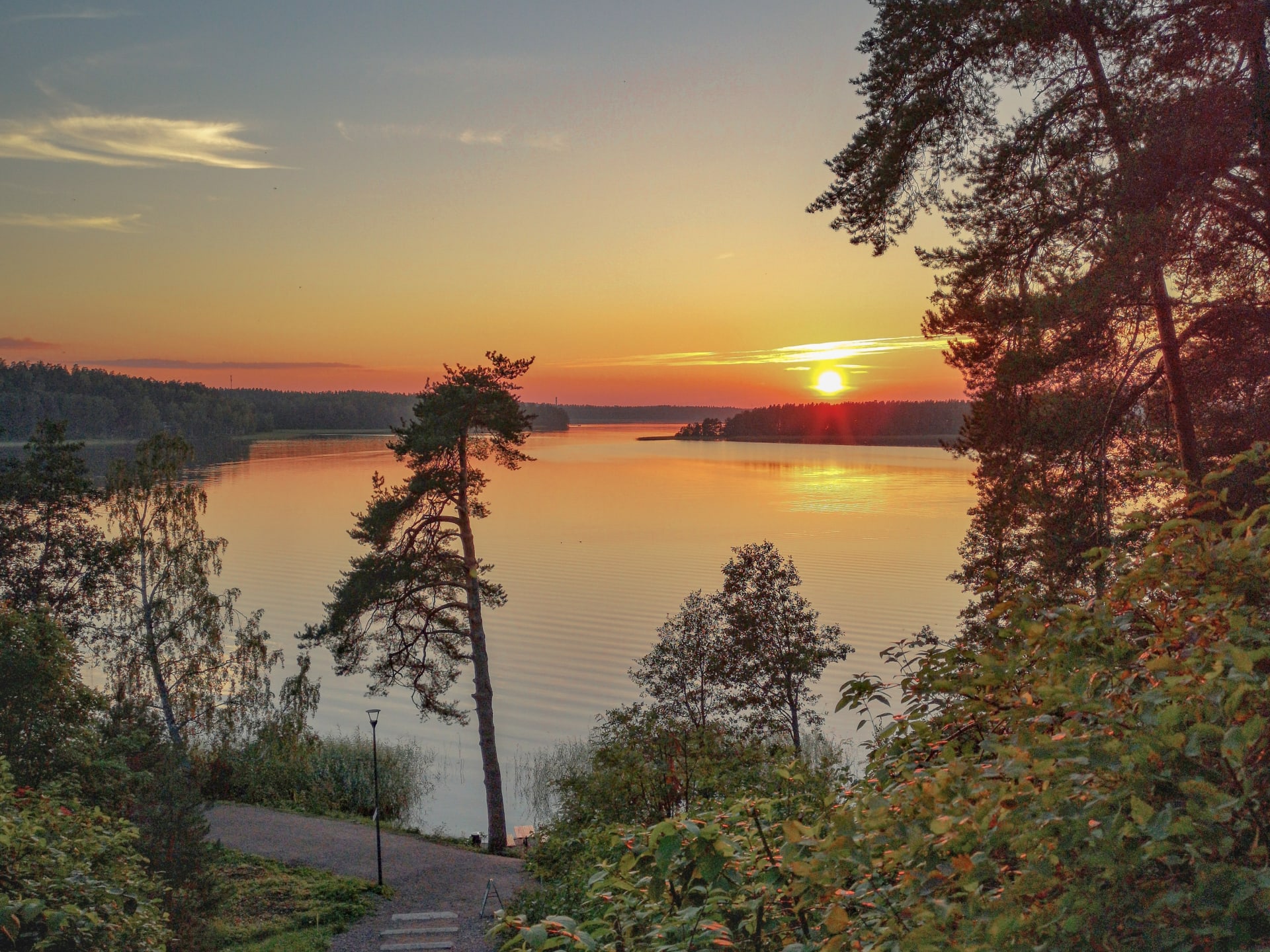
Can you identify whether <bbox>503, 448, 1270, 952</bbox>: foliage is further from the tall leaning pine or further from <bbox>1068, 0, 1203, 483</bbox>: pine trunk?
the tall leaning pine

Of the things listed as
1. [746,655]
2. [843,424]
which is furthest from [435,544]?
[843,424]

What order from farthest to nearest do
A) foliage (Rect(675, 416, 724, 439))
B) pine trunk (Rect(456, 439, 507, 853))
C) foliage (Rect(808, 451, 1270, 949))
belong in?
foliage (Rect(675, 416, 724, 439))
pine trunk (Rect(456, 439, 507, 853))
foliage (Rect(808, 451, 1270, 949))

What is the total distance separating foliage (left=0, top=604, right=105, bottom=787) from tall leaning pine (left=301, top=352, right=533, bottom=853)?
6140 millimetres

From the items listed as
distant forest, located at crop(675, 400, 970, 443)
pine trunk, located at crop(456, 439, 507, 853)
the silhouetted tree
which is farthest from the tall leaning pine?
distant forest, located at crop(675, 400, 970, 443)

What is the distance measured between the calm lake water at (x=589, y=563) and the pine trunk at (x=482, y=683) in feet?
14.9

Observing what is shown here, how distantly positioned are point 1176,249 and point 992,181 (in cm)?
204

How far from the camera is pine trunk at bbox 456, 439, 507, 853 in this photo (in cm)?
1873

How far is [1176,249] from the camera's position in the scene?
796 centimetres

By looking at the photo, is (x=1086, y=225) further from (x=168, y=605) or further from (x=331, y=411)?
(x=331, y=411)

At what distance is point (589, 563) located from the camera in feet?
151

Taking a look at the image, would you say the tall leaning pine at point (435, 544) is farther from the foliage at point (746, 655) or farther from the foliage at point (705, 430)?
the foliage at point (705, 430)

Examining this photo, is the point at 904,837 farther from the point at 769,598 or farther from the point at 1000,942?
the point at 769,598

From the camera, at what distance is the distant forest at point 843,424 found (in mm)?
112375

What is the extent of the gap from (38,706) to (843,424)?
130220mm
